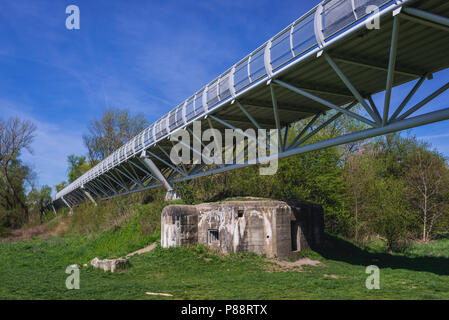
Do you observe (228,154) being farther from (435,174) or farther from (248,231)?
(435,174)

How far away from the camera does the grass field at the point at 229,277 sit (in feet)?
27.0

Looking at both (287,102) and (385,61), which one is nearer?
(385,61)

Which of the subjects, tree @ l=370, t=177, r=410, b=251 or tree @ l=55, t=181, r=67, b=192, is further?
tree @ l=55, t=181, r=67, b=192

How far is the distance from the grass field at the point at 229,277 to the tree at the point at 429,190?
9.44 meters

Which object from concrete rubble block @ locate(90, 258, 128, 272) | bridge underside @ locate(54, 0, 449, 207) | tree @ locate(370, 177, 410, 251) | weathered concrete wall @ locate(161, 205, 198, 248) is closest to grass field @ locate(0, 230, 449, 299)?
concrete rubble block @ locate(90, 258, 128, 272)

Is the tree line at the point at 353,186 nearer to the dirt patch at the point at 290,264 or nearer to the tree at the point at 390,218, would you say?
the tree at the point at 390,218

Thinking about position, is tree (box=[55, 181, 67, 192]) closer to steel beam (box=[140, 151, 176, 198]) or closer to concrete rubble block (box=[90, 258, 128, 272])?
steel beam (box=[140, 151, 176, 198])

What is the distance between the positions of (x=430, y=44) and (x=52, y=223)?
40.2 m

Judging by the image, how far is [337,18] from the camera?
26.7ft

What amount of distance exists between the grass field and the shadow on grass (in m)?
0.03

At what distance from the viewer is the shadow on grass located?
13431 millimetres

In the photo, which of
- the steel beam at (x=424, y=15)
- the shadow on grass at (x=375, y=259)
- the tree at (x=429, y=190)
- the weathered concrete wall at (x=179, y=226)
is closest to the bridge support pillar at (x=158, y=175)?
the weathered concrete wall at (x=179, y=226)

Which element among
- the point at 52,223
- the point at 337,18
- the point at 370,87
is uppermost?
the point at 337,18
